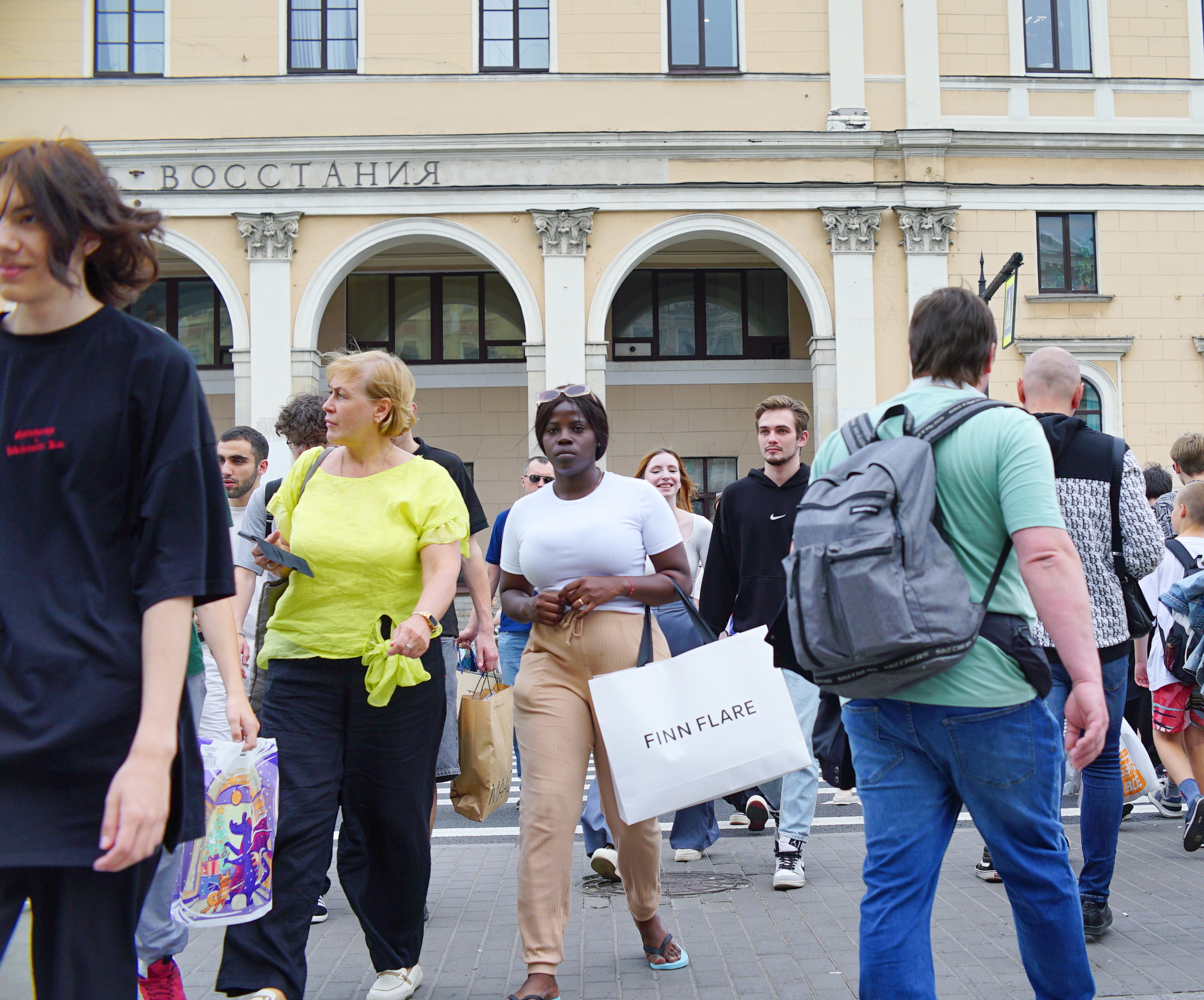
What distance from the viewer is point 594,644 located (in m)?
4.14

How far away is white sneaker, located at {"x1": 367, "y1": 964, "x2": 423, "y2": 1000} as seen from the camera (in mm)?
3965

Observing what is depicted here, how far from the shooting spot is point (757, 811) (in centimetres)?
671

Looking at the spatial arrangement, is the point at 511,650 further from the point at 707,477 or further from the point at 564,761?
the point at 707,477

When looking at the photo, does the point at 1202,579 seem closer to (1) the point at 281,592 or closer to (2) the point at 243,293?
(1) the point at 281,592

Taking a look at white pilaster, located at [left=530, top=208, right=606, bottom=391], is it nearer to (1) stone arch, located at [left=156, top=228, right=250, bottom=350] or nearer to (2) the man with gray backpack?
(1) stone arch, located at [left=156, top=228, right=250, bottom=350]

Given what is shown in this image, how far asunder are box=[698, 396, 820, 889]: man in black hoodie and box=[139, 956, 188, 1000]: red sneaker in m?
3.07

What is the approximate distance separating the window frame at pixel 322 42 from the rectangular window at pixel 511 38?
209 cm

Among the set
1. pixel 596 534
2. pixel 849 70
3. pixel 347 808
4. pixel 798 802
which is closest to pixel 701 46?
pixel 849 70

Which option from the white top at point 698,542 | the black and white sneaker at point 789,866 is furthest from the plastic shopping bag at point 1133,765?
the white top at point 698,542

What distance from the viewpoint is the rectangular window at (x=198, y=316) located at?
2311 centimetres

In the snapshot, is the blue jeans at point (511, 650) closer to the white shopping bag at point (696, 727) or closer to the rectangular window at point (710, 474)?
the white shopping bag at point (696, 727)

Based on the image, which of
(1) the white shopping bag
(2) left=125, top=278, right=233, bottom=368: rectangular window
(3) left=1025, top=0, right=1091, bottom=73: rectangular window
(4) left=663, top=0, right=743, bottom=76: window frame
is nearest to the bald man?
(1) the white shopping bag

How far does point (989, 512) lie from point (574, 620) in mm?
1649

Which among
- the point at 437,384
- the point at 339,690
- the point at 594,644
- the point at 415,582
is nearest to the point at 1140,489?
the point at 594,644
